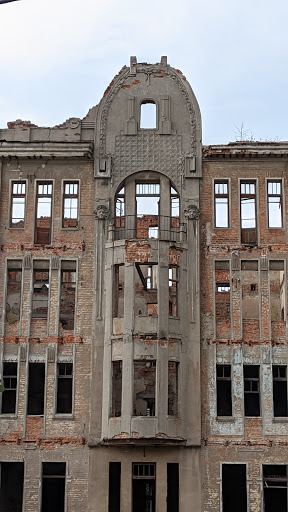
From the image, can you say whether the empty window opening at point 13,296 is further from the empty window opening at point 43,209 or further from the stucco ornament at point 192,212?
the stucco ornament at point 192,212

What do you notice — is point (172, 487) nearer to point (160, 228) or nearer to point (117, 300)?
point (117, 300)

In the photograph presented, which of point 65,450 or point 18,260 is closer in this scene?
point 65,450

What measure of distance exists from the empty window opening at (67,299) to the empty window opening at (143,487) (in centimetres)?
597

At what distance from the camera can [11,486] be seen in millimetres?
29438

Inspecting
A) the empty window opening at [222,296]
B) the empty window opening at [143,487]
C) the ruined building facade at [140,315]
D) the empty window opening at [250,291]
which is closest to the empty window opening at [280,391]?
the ruined building facade at [140,315]

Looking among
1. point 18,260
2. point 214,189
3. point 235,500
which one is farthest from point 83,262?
point 235,500

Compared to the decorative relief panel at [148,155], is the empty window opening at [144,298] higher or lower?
lower

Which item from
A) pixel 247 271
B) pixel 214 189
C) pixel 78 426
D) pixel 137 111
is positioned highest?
pixel 137 111

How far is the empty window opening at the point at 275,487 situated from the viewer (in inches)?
1133

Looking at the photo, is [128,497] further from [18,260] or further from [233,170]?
[233,170]

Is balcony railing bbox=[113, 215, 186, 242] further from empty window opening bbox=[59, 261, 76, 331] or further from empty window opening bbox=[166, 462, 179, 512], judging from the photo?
empty window opening bbox=[166, 462, 179, 512]

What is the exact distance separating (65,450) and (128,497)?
2.86 meters

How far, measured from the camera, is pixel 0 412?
30.0 meters

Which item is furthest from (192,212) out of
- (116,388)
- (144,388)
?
(116,388)
